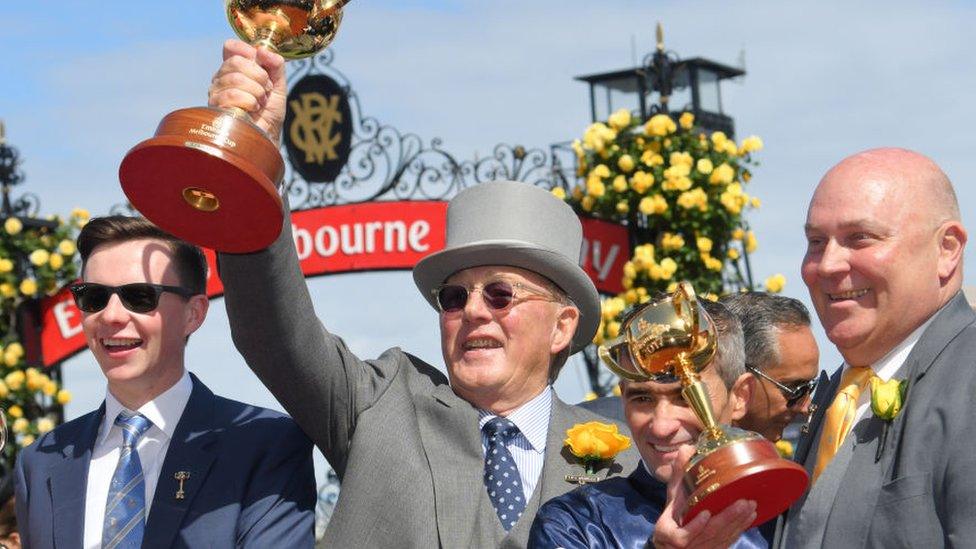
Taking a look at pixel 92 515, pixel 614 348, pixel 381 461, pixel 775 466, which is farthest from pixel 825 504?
pixel 92 515

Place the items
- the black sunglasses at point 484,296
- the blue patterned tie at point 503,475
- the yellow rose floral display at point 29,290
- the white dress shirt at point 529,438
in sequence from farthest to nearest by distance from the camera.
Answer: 1. the yellow rose floral display at point 29,290
2. the black sunglasses at point 484,296
3. the white dress shirt at point 529,438
4. the blue patterned tie at point 503,475

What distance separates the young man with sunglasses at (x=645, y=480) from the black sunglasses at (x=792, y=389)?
0.86m

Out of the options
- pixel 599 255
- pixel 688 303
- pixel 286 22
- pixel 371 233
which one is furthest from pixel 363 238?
pixel 688 303

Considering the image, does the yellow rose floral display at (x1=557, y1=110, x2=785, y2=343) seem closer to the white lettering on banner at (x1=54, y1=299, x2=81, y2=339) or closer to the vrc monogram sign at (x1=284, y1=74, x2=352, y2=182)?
the vrc monogram sign at (x1=284, y1=74, x2=352, y2=182)

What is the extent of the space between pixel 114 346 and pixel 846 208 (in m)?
2.03

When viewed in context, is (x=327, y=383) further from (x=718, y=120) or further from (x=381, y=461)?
(x=718, y=120)

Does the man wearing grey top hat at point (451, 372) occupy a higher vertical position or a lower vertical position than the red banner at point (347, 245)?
lower

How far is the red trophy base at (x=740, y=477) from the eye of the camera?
3.24 metres

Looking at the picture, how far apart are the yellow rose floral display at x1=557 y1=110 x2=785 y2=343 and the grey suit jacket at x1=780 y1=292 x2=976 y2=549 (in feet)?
20.4

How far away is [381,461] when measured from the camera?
13.8 feet

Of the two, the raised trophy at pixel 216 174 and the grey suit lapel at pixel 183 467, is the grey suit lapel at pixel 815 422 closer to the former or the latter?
the raised trophy at pixel 216 174

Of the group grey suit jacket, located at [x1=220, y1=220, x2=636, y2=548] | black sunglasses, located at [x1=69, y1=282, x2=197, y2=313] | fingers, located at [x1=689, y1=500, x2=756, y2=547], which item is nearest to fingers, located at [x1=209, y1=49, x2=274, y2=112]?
grey suit jacket, located at [x1=220, y1=220, x2=636, y2=548]

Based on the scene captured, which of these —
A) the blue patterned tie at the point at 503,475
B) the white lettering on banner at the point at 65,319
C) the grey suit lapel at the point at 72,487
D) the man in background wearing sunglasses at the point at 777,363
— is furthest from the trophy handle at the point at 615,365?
the white lettering on banner at the point at 65,319

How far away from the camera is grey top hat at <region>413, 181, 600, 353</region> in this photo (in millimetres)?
4594
